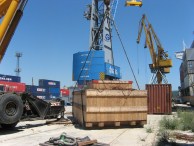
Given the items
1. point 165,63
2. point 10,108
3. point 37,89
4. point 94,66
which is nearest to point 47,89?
point 37,89

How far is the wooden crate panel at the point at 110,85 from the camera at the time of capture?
1449 centimetres

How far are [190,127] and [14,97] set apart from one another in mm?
7302

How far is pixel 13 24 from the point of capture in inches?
539

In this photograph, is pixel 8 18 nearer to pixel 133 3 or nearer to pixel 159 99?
pixel 159 99

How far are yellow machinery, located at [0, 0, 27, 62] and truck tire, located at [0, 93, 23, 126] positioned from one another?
224 centimetres

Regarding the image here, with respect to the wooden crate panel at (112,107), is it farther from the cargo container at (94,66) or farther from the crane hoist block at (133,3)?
the cargo container at (94,66)

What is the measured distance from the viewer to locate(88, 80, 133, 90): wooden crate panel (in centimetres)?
1449

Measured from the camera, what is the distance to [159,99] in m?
26.1

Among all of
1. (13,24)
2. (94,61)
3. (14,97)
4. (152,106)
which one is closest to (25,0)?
(13,24)

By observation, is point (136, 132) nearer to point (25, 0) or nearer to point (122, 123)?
point (122, 123)

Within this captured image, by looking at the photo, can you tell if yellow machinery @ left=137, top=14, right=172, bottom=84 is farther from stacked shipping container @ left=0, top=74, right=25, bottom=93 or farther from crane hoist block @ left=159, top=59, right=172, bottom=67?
Result: stacked shipping container @ left=0, top=74, right=25, bottom=93

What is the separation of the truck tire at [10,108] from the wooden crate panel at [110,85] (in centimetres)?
A: 349

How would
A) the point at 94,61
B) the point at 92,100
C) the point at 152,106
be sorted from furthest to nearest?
1. the point at 94,61
2. the point at 152,106
3. the point at 92,100

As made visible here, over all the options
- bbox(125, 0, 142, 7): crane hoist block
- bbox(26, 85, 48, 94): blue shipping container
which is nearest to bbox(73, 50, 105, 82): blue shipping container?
bbox(26, 85, 48, 94): blue shipping container
